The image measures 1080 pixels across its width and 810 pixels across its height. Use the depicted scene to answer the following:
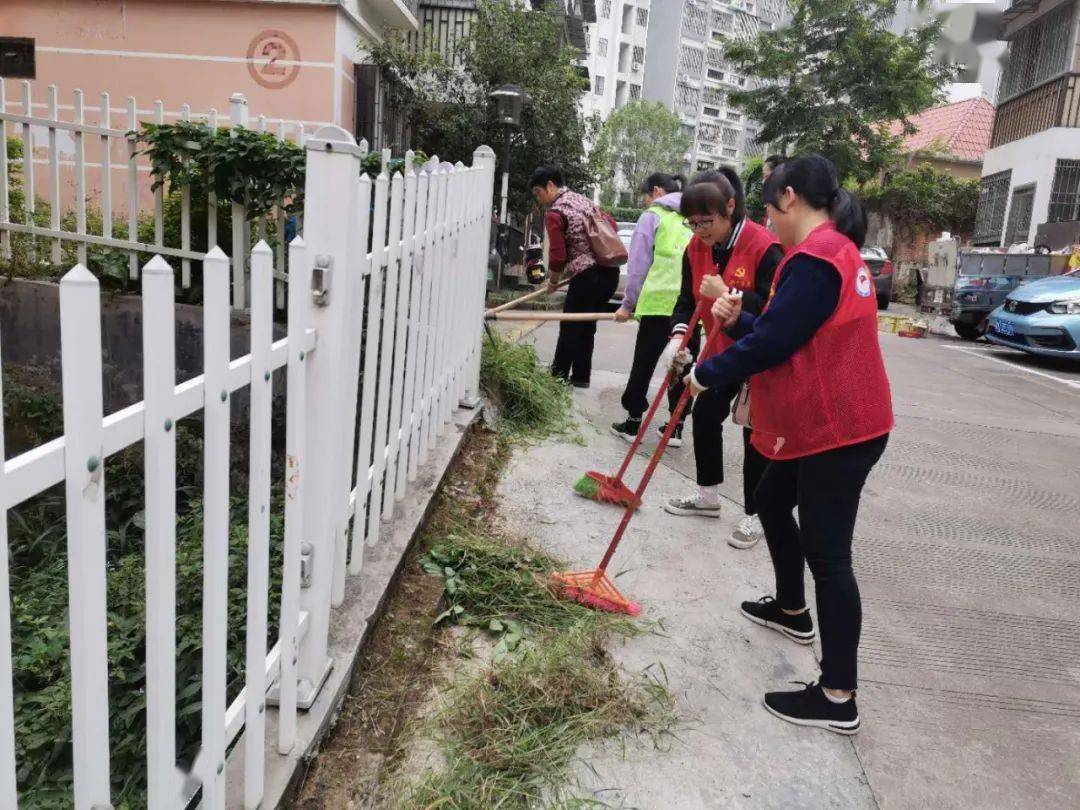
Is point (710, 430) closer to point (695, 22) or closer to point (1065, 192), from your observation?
point (1065, 192)

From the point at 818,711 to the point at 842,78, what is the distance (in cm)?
2444

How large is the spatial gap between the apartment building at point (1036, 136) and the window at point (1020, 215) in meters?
0.02

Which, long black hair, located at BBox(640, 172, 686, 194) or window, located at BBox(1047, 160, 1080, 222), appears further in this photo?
window, located at BBox(1047, 160, 1080, 222)

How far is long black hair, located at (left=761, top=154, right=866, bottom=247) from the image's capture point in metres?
2.74

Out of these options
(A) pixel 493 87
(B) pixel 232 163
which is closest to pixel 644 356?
(B) pixel 232 163

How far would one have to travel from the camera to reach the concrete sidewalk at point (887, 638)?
251 centimetres

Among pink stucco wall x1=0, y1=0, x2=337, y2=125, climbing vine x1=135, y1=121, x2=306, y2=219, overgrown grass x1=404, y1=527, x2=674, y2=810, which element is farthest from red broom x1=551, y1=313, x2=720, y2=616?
pink stucco wall x1=0, y1=0, x2=337, y2=125

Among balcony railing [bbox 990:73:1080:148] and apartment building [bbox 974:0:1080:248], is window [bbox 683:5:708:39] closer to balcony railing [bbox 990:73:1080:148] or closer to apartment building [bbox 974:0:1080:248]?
apartment building [bbox 974:0:1080:248]

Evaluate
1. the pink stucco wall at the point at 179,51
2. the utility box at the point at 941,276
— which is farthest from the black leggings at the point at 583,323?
the utility box at the point at 941,276

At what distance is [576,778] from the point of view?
2.36m

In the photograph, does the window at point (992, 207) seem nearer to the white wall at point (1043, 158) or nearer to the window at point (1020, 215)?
the window at point (1020, 215)

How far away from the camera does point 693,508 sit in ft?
14.8

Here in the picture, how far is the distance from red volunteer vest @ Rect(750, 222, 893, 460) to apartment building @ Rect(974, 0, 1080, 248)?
724 inches

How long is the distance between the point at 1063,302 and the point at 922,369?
257 centimetres
